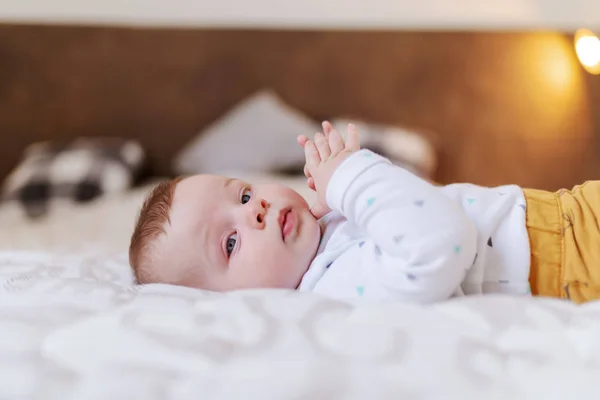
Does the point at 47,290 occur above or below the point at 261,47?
below

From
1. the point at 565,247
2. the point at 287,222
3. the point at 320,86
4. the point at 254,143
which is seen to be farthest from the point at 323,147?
the point at 320,86

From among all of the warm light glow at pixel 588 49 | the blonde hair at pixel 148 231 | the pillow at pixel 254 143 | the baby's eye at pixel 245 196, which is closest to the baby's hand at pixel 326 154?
the baby's eye at pixel 245 196

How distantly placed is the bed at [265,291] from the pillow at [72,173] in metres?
0.04

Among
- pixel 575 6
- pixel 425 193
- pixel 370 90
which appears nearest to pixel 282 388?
pixel 425 193

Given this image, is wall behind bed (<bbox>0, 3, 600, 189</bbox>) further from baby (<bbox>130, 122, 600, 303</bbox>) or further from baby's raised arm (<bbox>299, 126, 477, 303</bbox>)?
baby's raised arm (<bbox>299, 126, 477, 303</bbox>)

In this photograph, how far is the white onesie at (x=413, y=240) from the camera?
30.6 inches

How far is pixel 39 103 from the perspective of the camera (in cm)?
257

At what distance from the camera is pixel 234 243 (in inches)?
37.9

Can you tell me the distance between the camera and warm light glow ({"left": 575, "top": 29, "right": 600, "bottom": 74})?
2.23 metres

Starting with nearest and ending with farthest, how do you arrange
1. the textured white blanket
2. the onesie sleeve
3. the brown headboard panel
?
the textured white blanket < the onesie sleeve < the brown headboard panel

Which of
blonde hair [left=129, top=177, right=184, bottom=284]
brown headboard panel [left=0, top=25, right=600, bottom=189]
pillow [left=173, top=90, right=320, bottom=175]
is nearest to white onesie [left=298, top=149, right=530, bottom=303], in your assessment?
blonde hair [left=129, top=177, right=184, bottom=284]

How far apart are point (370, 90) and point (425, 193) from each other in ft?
5.90

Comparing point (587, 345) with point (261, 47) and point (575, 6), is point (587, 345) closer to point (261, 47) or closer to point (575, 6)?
point (261, 47)

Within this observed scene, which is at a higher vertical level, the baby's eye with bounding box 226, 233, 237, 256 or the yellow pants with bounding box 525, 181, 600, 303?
the yellow pants with bounding box 525, 181, 600, 303
